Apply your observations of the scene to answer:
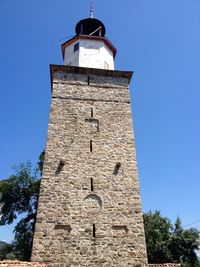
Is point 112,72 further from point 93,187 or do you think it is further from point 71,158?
point 93,187

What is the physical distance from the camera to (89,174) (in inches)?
374

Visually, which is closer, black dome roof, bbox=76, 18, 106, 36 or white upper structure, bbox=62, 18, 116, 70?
white upper structure, bbox=62, 18, 116, 70

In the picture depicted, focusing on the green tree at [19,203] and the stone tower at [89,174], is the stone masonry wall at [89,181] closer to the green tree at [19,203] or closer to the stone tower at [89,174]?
the stone tower at [89,174]

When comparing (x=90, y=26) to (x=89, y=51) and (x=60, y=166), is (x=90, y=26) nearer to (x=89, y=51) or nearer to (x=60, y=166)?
(x=89, y=51)

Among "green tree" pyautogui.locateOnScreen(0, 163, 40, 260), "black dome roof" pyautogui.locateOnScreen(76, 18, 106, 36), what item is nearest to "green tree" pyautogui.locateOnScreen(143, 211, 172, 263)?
"green tree" pyautogui.locateOnScreen(0, 163, 40, 260)

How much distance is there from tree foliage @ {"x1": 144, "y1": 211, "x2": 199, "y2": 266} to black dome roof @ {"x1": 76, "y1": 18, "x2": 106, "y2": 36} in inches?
593

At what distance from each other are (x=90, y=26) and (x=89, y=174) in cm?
1057

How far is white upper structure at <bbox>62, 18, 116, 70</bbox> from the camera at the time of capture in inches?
512

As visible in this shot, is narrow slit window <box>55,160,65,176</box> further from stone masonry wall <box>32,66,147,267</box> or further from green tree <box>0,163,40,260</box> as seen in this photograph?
green tree <box>0,163,40,260</box>

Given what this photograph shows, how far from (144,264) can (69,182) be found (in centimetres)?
396

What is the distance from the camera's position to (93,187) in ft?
30.3

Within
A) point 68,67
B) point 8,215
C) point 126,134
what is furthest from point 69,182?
point 8,215

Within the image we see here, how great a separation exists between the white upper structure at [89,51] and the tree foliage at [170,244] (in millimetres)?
13121

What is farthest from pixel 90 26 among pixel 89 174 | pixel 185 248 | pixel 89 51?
pixel 185 248
